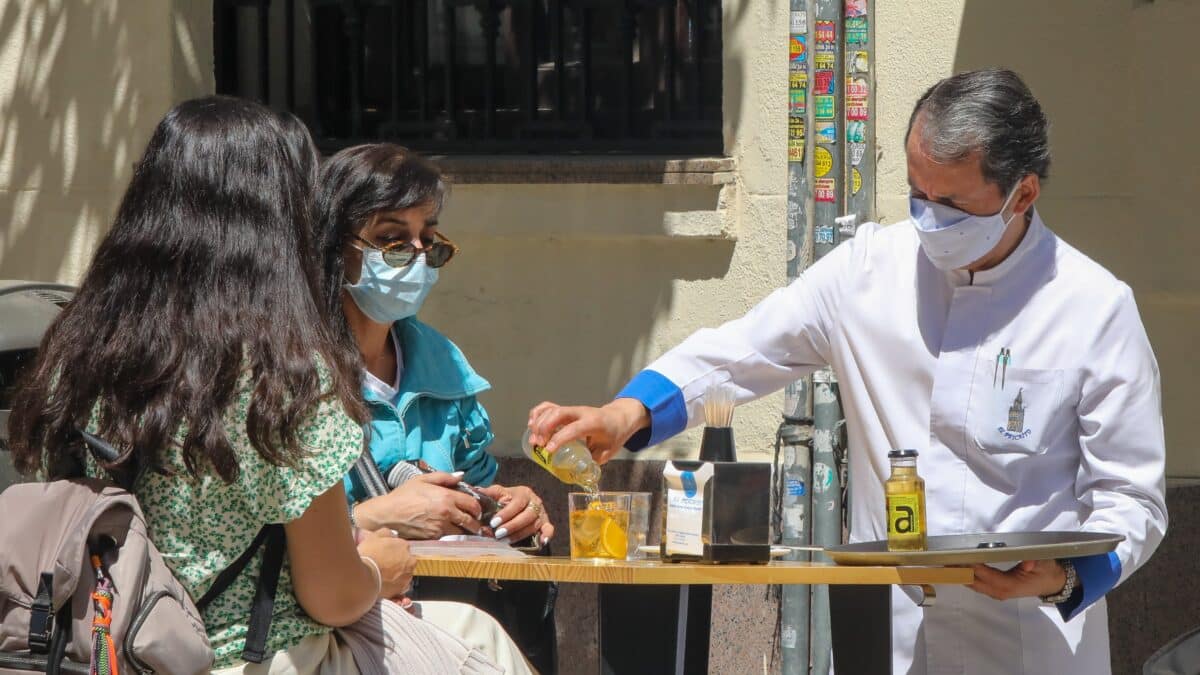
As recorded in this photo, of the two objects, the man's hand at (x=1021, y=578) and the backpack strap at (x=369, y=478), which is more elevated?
the man's hand at (x=1021, y=578)

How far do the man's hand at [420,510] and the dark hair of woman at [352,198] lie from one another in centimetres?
46

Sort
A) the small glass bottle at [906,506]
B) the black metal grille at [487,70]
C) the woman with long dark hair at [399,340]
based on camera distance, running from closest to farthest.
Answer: the small glass bottle at [906,506] < the woman with long dark hair at [399,340] < the black metal grille at [487,70]

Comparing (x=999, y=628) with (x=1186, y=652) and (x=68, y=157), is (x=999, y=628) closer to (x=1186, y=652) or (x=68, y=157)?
(x=1186, y=652)

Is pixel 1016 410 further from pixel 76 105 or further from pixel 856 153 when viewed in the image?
pixel 76 105

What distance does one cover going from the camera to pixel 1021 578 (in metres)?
2.82

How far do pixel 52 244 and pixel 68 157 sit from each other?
1.13 ft

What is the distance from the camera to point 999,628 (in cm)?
316

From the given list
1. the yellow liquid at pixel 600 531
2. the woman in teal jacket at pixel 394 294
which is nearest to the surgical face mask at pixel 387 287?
the woman in teal jacket at pixel 394 294

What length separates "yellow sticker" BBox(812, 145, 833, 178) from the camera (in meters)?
4.55

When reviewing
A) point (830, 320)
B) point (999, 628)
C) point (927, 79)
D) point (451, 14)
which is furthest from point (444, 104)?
point (999, 628)

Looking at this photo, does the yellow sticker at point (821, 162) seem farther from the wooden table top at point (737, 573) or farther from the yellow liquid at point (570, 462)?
the wooden table top at point (737, 573)

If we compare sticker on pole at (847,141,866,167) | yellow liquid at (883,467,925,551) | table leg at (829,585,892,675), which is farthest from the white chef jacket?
sticker on pole at (847,141,866,167)

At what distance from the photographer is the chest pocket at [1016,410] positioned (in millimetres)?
3076

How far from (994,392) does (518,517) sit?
117cm
